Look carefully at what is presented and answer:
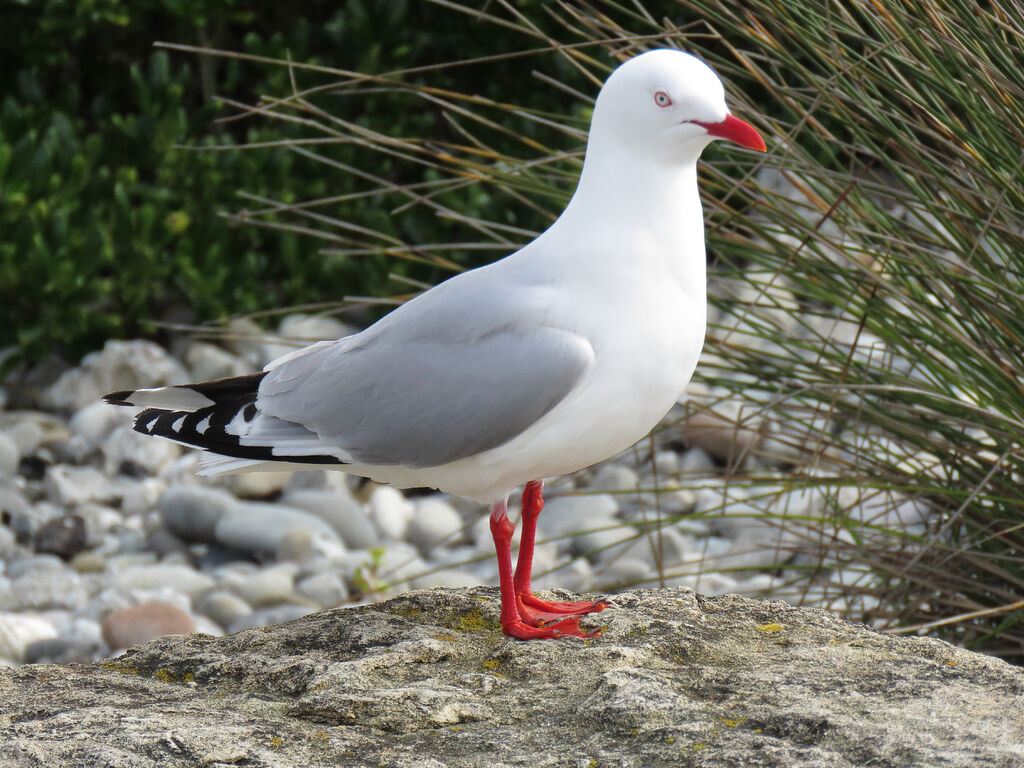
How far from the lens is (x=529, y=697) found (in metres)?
2.24

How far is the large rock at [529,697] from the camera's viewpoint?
198 centimetres

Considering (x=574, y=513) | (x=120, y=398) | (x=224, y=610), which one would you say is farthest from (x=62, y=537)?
(x=120, y=398)

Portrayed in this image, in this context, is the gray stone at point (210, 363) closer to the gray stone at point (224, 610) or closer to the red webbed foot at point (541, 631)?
the gray stone at point (224, 610)

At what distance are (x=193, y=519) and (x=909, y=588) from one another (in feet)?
9.02

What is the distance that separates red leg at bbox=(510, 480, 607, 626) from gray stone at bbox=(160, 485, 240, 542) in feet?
8.08

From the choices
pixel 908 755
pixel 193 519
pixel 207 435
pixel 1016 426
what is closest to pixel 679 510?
pixel 193 519

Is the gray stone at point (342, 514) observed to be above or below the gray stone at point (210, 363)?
below

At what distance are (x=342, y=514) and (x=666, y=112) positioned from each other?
304cm

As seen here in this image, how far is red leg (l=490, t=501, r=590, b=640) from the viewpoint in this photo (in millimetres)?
2502

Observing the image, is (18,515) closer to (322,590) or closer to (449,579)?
(322,590)

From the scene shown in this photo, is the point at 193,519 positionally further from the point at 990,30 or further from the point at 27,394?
the point at 990,30

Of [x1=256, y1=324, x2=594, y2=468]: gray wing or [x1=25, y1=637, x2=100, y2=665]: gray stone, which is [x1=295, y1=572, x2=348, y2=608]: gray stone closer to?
[x1=25, y1=637, x2=100, y2=665]: gray stone

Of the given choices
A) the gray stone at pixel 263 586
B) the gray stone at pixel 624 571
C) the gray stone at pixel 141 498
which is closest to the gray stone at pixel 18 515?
the gray stone at pixel 141 498

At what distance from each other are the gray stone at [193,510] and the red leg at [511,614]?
262 centimetres
